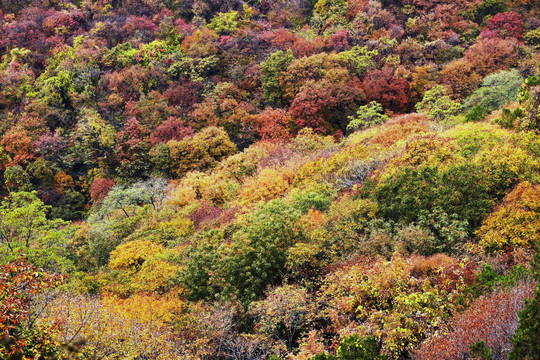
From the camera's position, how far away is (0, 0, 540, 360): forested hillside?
1147 centimetres

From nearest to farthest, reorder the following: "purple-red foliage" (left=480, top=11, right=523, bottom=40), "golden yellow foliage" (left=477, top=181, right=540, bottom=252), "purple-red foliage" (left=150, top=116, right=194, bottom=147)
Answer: "golden yellow foliage" (left=477, top=181, right=540, bottom=252)
"purple-red foliage" (left=150, top=116, right=194, bottom=147)
"purple-red foliage" (left=480, top=11, right=523, bottom=40)

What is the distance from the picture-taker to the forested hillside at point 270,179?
11.5 m

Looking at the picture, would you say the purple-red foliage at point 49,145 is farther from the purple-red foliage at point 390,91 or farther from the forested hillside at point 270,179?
the purple-red foliage at point 390,91

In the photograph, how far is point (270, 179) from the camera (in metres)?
25.9

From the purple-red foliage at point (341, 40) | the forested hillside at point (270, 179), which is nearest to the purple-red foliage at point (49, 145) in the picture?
the forested hillside at point (270, 179)

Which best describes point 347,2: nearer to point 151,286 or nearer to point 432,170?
point 432,170

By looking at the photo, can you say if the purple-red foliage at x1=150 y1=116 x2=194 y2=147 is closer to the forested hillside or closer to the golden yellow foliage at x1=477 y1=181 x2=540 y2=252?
the forested hillside

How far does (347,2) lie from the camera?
5362 cm

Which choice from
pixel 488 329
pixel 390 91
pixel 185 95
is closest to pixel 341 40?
pixel 390 91

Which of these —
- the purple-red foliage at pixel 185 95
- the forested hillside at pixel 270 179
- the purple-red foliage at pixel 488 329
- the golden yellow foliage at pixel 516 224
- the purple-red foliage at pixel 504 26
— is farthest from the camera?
the purple-red foliage at pixel 185 95

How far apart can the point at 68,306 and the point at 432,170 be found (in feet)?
54.7

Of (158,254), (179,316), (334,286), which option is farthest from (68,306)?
(334,286)

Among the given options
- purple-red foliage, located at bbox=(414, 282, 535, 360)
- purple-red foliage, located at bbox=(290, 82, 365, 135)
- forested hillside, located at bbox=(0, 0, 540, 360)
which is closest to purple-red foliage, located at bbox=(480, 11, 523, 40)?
forested hillside, located at bbox=(0, 0, 540, 360)

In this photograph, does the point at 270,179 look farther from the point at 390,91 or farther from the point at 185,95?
the point at 185,95
